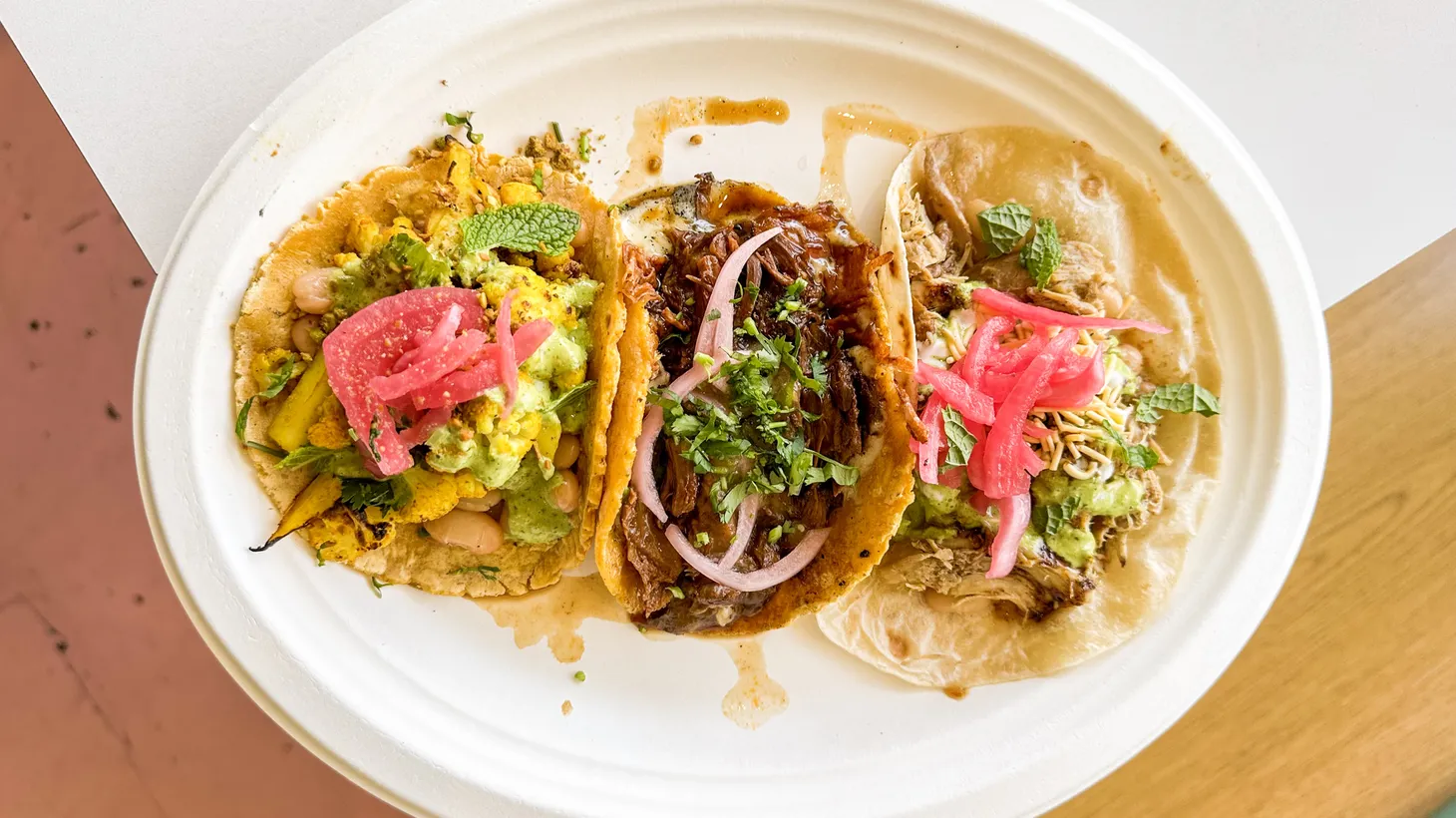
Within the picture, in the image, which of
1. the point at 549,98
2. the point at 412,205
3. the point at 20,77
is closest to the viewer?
the point at 412,205

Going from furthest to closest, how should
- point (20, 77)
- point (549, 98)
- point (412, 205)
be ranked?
1. point (20, 77)
2. point (549, 98)
3. point (412, 205)

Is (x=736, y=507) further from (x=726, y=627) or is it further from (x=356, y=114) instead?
(x=356, y=114)

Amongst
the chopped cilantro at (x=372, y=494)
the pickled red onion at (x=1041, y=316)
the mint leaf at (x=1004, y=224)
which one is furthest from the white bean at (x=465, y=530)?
the mint leaf at (x=1004, y=224)

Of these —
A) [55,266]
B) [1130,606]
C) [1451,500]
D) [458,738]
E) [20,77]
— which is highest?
[20,77]

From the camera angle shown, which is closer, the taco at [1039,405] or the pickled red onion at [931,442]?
the pickled red onion at [931,442]

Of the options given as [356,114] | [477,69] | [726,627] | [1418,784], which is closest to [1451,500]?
[1418,784]

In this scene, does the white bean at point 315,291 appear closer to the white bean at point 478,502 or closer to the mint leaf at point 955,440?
the white bean at point 478,502
